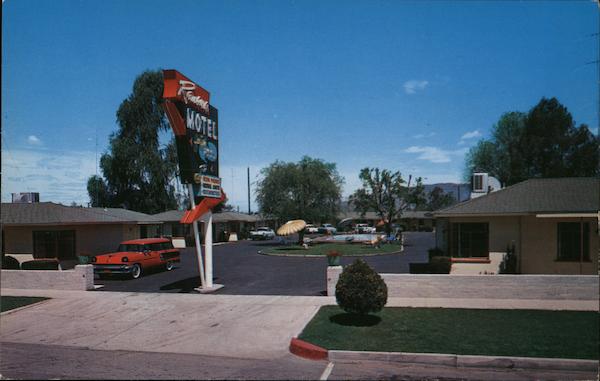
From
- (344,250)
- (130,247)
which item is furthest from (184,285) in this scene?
(344,250)

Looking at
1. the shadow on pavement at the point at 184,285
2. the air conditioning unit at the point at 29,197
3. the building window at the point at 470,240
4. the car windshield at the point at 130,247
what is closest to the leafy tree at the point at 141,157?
the air conditioning unit at the point at 29,197

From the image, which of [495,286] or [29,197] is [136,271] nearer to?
[29,197]

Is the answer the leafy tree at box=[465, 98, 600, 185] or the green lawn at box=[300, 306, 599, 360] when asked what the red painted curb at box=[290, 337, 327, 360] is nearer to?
the green lawn at box=[300, 306, 599, 360]

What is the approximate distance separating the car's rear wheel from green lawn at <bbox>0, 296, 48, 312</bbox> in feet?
15.0

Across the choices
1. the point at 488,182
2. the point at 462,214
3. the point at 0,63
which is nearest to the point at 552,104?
the point at 488,182

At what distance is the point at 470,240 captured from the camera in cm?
1738

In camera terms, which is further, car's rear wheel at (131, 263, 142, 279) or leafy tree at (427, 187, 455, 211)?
leafy tree at (427, 187, 455, 211)

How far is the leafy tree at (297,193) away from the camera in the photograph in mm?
42688

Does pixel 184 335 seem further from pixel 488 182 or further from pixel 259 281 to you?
pixel 488 182

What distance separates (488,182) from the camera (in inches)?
924

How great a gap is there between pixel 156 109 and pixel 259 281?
34.7 m

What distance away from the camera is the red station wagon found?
1889 centimetres

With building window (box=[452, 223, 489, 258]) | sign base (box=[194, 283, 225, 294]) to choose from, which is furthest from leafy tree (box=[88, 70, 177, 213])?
building window (box=[452, 223, 489, 258])

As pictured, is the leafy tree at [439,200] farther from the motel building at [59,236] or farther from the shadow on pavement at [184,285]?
the shadow on pavement at [184,285]
